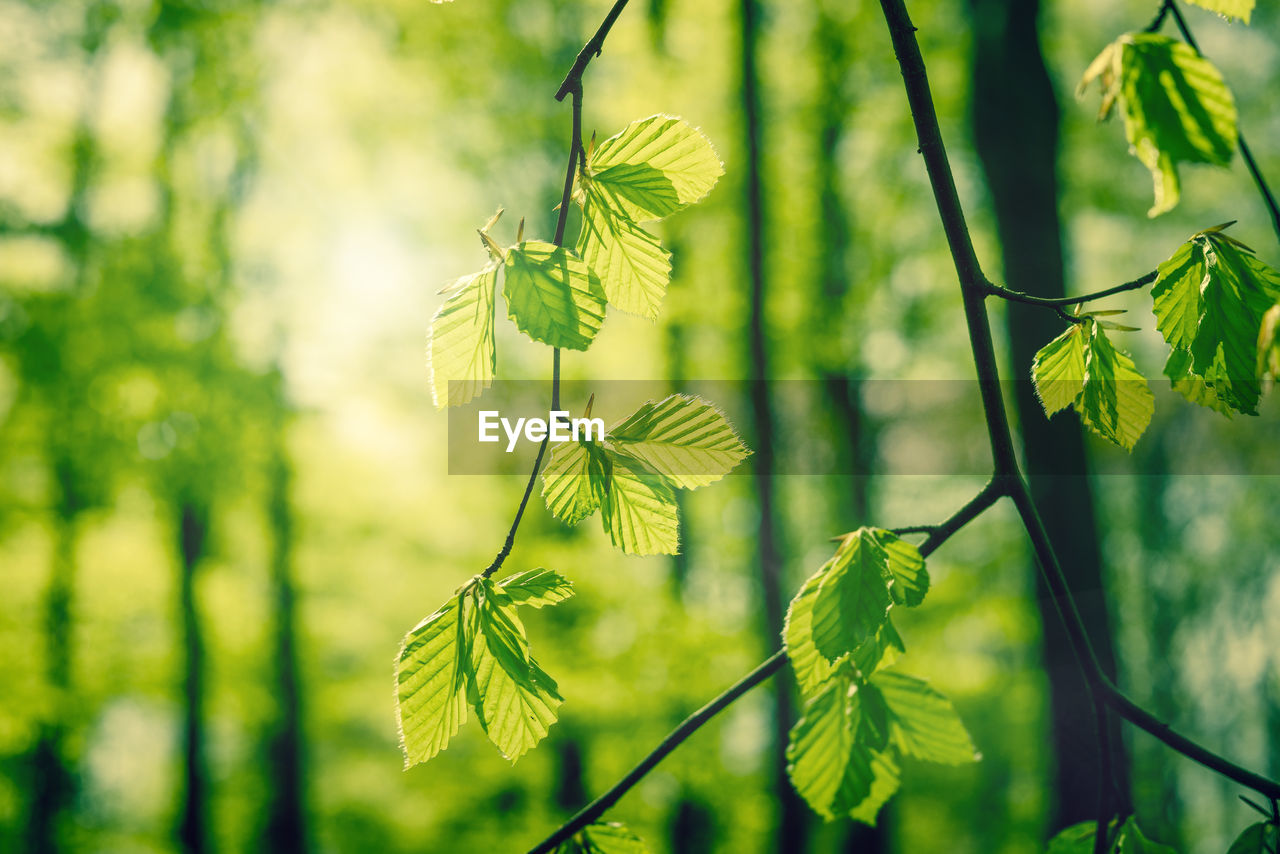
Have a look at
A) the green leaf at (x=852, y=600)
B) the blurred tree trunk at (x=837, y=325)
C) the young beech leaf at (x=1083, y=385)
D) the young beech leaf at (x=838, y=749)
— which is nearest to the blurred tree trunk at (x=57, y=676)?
the blurred tree trunk at (x=837, y=325)

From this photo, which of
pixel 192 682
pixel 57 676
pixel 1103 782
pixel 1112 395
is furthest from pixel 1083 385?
pixel 57 676

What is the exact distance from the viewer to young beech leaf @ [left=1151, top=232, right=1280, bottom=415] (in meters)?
0.57

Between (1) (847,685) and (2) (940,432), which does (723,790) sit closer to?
(2) (940,432)

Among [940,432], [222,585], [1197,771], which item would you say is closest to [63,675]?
[222,585]

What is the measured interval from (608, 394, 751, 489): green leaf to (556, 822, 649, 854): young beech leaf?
1.16 ft

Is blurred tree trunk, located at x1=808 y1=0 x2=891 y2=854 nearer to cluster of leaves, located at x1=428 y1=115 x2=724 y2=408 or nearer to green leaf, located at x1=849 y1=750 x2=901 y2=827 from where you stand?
green leaf, located at x1=849 y1=750 x2=901 y2=827

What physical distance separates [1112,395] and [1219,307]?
0.11 meters

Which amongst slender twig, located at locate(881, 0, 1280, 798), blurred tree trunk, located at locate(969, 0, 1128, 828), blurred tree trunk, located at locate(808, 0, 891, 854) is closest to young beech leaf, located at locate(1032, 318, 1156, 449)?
slender twig, located at locate(881, 0, 1280, 798)

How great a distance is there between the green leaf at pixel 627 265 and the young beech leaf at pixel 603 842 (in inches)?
19.0

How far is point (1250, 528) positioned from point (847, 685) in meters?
11.1

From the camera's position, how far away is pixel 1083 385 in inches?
26.0

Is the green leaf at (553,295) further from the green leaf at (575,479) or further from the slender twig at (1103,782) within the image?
the slender twig at (1103,782)

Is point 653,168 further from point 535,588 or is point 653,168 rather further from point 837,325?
point 837,325

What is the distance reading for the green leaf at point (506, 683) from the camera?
23.5 inches
